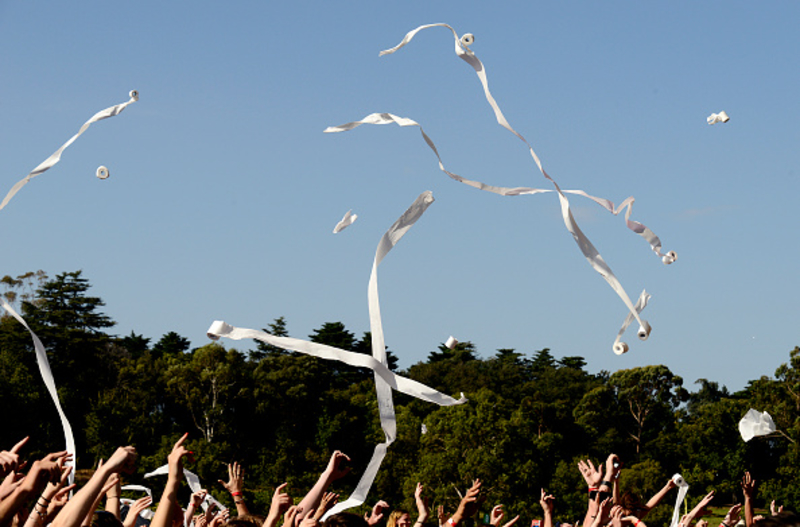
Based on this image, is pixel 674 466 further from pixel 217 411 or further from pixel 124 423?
Answer: pixel 124 423

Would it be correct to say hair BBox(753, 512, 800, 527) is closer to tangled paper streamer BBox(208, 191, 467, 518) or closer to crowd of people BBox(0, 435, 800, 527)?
crowd of people BBox(0, 435, 800, 527)

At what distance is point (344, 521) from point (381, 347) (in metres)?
1.13

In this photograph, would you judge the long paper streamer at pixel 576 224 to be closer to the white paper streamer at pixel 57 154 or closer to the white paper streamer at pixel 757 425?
the white paper streamer at pixel 57 154

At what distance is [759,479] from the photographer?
79.6 meters

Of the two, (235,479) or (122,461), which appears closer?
(122,461)

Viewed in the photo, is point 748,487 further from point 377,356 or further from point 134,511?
point 134,511

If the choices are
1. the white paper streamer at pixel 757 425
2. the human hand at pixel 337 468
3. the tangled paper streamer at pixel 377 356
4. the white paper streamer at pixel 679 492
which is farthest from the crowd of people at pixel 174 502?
the white paper streamer at pixel 757 425

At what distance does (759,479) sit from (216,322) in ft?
267

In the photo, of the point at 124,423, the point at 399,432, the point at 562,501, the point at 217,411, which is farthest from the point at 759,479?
the point at 124,423

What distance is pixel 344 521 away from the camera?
6.25m

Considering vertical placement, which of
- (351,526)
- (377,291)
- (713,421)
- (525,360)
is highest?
(525,360)

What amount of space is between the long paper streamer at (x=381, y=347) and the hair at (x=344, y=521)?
0.07 metres

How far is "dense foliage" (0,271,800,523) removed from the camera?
209ft

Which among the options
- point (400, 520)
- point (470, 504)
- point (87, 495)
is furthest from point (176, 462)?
point (470, 504)
